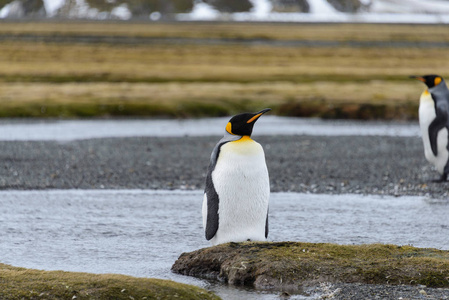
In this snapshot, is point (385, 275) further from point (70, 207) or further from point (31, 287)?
point (70, 207)

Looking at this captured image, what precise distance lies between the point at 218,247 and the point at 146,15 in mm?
159388

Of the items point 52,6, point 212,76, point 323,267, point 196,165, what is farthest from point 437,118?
point 52,6

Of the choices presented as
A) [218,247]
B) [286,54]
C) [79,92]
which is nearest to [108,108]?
[79,92]

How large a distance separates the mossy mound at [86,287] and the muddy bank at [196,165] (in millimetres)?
6943

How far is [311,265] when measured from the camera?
6.68 metres

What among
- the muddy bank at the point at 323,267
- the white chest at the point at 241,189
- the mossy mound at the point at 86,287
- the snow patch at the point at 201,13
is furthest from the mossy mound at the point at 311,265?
the snow patch at the point at 201,13

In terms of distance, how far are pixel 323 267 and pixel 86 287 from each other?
233cm

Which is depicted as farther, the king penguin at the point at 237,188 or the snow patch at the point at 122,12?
the snow patch at the point at 122,12

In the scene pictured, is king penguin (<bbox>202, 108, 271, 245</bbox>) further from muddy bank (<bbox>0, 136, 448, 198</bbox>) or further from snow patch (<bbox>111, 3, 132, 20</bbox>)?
snow patch (<bbox>111, 3, 132, 20</bbox>)

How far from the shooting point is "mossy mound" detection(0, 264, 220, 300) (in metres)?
5.64

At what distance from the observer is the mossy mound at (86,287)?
5637 mm

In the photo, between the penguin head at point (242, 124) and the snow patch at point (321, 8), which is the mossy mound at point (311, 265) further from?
the snow patch at point (321, 8)

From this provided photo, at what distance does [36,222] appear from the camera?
32.6ft

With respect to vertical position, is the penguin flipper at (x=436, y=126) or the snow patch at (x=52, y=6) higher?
the penguin flipper at (x=436, y=126)
